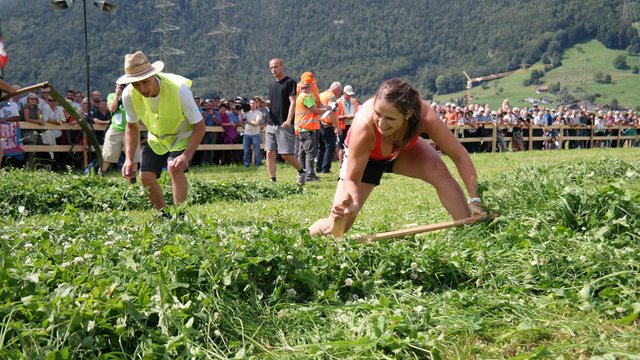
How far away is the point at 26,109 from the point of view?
43.9 ft

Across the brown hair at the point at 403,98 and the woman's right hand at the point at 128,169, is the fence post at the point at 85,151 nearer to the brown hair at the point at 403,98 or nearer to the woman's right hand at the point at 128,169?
the woman's right hand at the point at 128,169

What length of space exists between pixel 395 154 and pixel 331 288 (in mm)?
1808

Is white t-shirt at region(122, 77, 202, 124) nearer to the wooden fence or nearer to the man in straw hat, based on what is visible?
the man in straw hat

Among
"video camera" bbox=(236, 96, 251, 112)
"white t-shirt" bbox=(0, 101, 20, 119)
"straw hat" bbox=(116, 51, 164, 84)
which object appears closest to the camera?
"straw hat" bbox=(116, 51, 164, 84)

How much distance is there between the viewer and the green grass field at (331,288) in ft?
9.74

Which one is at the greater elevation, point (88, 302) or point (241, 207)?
point (88, 302)

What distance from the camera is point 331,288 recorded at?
12.3 feet

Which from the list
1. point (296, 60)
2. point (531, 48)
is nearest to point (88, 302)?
point (296, 60)

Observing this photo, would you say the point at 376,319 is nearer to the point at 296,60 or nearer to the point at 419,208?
the point at 419,208

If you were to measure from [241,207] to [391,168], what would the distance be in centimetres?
338

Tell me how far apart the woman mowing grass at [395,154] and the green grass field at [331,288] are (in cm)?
33

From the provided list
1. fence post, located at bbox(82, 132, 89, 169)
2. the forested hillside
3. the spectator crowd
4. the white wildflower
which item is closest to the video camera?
the spectator crowd

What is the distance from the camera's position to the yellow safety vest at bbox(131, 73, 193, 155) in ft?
21.5

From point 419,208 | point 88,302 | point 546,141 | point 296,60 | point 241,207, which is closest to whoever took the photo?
point 88,302
